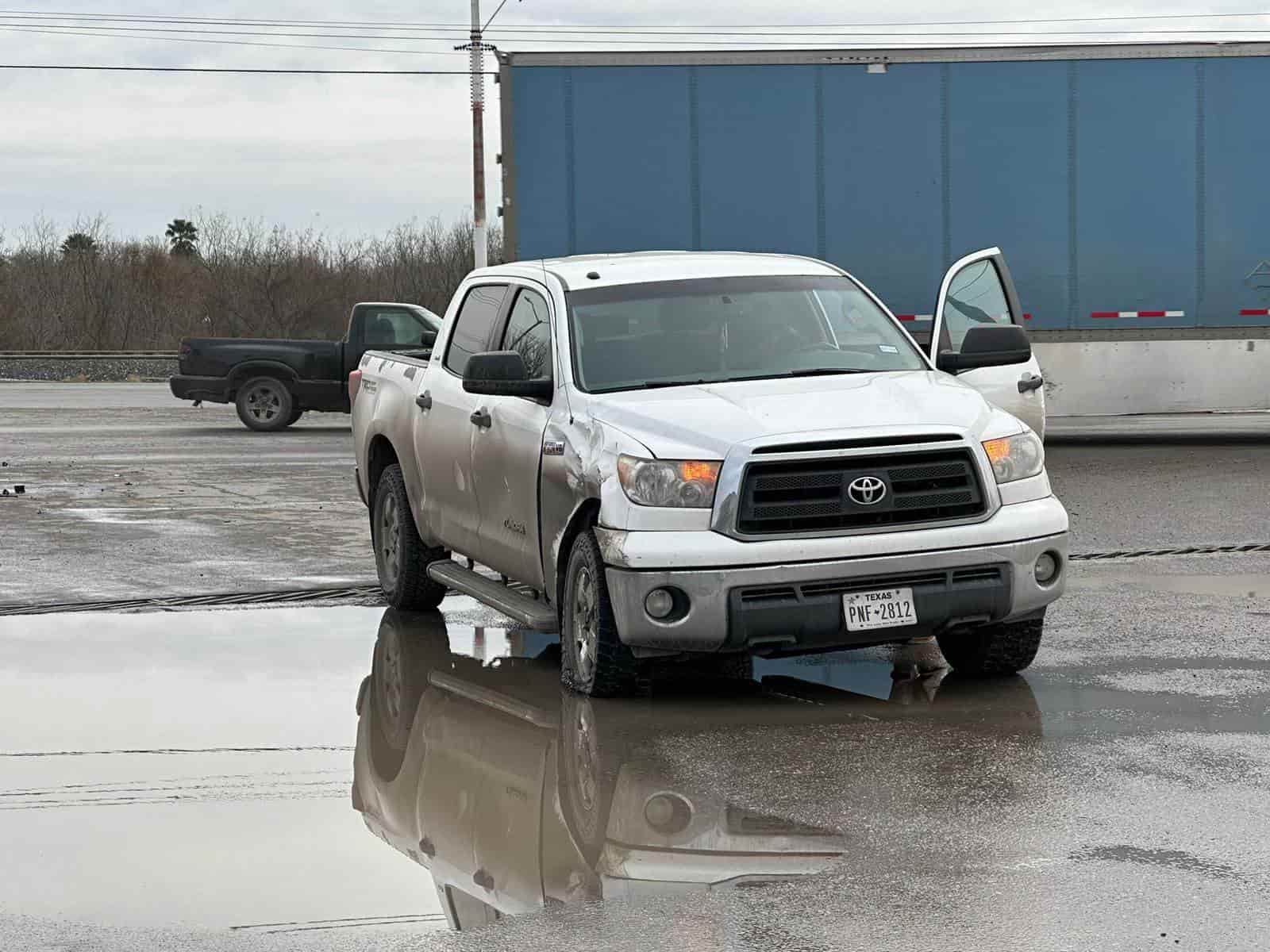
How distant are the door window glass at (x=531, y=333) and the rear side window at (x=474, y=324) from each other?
0.82 feet

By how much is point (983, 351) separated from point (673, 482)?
2466 mm

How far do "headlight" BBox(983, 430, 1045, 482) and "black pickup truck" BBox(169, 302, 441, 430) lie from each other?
18.5 m

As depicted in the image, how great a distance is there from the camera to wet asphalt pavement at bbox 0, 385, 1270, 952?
5.02 metres

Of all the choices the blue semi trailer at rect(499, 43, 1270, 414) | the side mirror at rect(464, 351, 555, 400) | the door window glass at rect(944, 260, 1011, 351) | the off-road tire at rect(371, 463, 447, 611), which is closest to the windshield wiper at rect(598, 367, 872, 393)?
the side mirror at rect(464, 351, 555, 400)

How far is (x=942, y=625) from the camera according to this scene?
7746 millimetres

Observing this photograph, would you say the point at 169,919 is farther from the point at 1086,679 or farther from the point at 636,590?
the point at 1086,679

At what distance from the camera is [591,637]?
7918 millimetres

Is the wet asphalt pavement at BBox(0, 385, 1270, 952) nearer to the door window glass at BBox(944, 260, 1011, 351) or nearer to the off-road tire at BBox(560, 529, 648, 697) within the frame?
the off-road tire at BBox(560, 529, 648, 697)

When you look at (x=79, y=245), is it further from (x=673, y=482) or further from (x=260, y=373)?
(x=673, y=482)

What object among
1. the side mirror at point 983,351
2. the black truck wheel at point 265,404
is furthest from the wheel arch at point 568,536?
the black truck wheel at point 265,404

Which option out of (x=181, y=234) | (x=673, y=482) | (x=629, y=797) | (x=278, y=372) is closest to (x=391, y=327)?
(x=278, y=372)

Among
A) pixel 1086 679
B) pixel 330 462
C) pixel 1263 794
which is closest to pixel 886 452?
pixel 1086 679

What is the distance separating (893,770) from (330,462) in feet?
48.5

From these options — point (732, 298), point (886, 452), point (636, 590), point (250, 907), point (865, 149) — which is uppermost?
point (865, 149)
